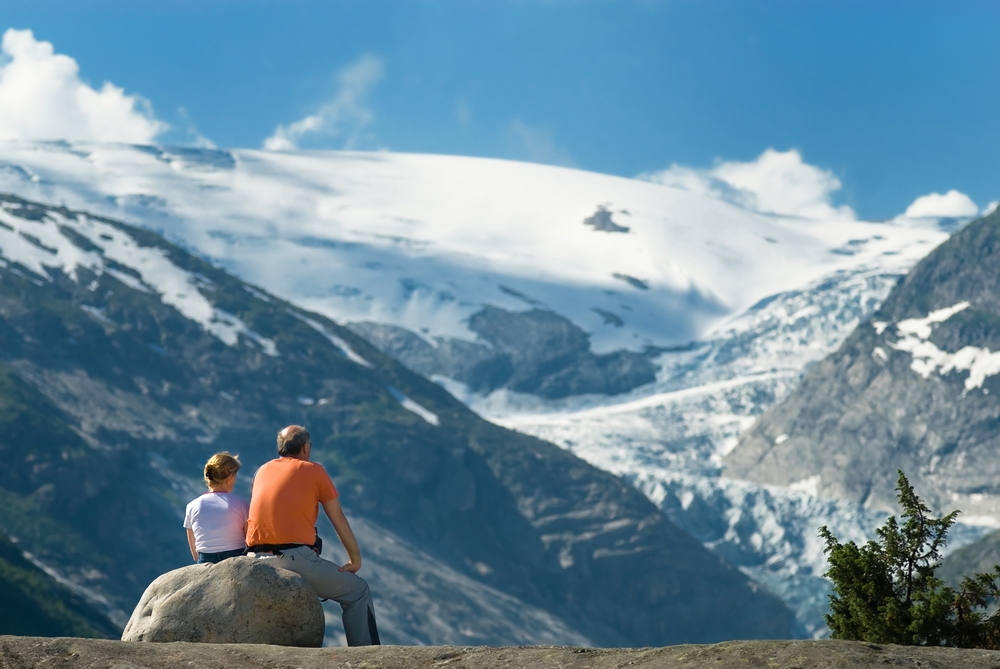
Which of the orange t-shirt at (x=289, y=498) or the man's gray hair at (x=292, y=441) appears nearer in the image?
the orange t-shirt at (x=289, y=498)

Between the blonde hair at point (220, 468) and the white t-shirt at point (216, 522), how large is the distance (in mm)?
326

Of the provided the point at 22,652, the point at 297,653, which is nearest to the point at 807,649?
the point at 297,653

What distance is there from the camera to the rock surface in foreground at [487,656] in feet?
56.9

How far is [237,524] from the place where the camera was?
2147cm

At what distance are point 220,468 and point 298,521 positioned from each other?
1474mm

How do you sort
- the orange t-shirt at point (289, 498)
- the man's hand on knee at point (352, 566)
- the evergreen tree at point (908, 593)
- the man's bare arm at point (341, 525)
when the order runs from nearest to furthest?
the man's bare arm at point (341, 525) < the orange t-shirt at point (289, 498) < the man's hand on knee at point (352, 566) < the evergreen tree at point (908, 593)

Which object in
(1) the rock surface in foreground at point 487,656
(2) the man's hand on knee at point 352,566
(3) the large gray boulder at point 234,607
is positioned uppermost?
(2) the man's hand on knee at point 352,566

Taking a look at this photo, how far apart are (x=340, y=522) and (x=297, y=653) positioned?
7.39 ft

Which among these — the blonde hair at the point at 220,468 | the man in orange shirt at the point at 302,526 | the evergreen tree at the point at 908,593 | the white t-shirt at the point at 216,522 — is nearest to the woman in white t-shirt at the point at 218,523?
the white t-shirt at the point at 216,522

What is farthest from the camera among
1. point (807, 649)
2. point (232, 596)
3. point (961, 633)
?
point (961, 633)

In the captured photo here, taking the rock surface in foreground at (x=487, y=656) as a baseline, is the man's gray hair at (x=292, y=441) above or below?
above

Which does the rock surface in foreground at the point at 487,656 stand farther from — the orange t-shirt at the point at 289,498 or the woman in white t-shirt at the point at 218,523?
the woman in white t-shirt at the point at 218,523

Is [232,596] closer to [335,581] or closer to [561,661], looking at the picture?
[335,581]

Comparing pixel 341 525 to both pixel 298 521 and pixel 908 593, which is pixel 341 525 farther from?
pixel 908 593
